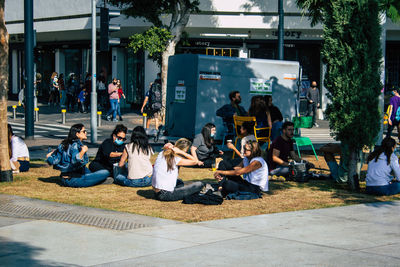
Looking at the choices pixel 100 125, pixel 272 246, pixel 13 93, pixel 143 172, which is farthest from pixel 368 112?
pixel 13 93

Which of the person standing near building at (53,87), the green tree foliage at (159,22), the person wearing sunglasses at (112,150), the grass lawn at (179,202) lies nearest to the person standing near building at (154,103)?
the green tree foliage at (159,22)

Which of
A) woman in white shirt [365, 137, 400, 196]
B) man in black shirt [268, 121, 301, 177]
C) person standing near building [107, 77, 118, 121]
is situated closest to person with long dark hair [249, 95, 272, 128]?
man in black shirt [268, 121, 301, 177]

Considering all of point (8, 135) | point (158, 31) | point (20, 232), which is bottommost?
point (20, 232)

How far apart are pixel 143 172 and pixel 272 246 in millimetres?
4820

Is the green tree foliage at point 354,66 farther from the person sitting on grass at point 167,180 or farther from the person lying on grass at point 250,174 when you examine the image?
the person sitting on grass at point 167,180

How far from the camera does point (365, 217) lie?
9398 mm

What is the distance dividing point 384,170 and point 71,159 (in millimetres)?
5333

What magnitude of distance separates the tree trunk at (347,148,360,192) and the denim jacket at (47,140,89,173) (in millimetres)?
4693

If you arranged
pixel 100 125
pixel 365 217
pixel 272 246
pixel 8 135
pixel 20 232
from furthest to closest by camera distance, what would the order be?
pixel 100 125 → pixel 8 135 → pixel 365 217 → pixel 20 232 → pixel 272 246

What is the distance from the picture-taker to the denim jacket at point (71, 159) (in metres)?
11.6

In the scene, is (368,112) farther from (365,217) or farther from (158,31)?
(158,31)

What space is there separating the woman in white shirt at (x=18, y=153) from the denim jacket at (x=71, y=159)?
5.56ft

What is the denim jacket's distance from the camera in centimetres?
1159

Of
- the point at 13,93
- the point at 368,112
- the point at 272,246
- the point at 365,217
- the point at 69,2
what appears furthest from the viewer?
the point at 13,93
